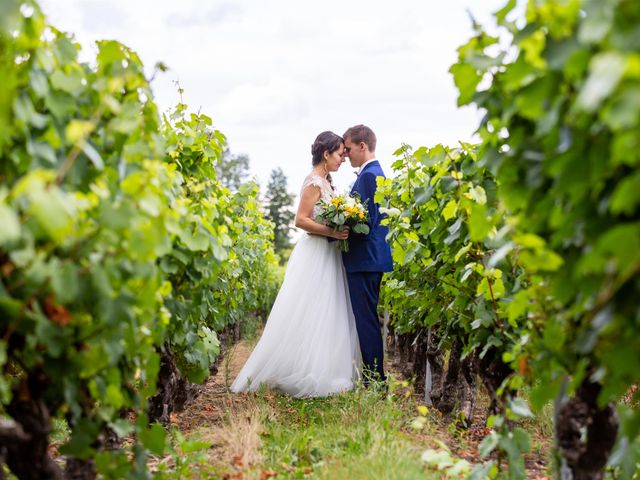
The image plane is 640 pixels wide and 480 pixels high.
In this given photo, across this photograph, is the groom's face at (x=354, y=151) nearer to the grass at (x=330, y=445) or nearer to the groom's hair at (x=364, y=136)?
the groom's hair at (x=364, y=136)

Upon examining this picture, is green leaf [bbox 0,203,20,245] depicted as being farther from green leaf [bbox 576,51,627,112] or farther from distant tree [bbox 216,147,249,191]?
distant tree [bbox 216,147,249,191]

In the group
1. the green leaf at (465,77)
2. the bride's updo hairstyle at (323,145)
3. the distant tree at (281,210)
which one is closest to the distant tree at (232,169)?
the distant tree at (281,210)

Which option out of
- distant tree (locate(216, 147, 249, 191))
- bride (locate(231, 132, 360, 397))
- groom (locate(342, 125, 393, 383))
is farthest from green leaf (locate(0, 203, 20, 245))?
distant tree (locate(216, 147, 249, 191))

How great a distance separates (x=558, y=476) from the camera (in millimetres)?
2582

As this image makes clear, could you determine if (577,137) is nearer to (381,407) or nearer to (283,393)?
(381,407)

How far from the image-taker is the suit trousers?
625 cm

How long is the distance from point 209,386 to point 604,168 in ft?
21.2

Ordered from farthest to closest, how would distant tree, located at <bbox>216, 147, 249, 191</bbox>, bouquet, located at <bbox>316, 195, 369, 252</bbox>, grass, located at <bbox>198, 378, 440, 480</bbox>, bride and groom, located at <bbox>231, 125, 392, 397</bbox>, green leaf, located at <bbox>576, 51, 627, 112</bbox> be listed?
distant tree, located at <bbox>216, 147, 249, 191</bbox> < bride and groom, located at <bbox>231, 125, 392, 397</bbox> < bouquet, located at <bbox>316, 195, 369, 252</bbox> < grass, located at <bbox>198, 378, 440, 480</bbox> < green leaf, located at <bbox>576, 51, 627, 112</bbox>

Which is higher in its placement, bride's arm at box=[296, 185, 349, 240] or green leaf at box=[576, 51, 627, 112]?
bride's arm at box=[296, 185, 349, 240]

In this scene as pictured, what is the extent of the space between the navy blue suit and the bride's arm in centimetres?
20

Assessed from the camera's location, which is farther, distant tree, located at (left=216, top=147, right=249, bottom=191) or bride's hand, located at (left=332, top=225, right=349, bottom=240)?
distant tree, located at (left=216, top=147, right=249, bottom=191)

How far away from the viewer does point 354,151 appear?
21.5ft

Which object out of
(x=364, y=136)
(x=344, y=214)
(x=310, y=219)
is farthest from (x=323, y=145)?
(x=344, y=214)

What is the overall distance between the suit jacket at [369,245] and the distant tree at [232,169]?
A: 45.8m
